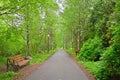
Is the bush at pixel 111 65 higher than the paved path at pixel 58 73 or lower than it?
higher

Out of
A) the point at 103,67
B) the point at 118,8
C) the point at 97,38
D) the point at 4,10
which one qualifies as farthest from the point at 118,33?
the point at 97,38

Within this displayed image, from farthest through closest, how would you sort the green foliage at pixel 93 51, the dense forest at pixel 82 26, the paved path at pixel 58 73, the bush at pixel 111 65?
the green foliage at pixel 93 51 → the paved path at pixel 58 73 → the dense forest at pixel 82 26 → the bush at pixel 111 65

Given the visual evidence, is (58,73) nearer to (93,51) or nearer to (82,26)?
(93,51)

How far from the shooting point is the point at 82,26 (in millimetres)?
27922

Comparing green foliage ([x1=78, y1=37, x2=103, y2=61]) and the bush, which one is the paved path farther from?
green foliage ([x1=78, y1=37, x2=103, y2=61])

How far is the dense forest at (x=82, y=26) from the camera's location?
984cm

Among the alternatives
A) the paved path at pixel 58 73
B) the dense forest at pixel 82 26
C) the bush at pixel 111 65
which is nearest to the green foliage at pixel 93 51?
the dense forest at pixel 82 26

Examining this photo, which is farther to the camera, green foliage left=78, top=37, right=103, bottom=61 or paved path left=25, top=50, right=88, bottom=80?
green foliage left=78, top=37, right=103, bottom=61

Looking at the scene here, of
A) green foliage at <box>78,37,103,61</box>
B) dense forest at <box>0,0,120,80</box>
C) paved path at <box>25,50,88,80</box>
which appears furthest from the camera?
green foliage at <box>78,37,103,61</box>

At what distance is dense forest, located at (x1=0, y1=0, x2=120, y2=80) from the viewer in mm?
9844

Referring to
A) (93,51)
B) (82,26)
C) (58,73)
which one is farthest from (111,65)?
(82,26)

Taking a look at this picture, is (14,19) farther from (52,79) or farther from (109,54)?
(109,54)

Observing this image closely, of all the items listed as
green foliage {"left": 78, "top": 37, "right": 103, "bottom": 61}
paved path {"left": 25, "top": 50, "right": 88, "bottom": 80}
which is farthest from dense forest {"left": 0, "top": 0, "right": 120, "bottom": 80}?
paved path {"left": 25, "top": 50, "right": 88, "bottom": 80}

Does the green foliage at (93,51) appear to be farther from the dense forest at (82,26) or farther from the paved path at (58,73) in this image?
the paved path at (58,73)
